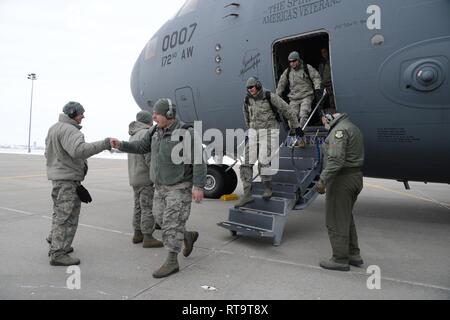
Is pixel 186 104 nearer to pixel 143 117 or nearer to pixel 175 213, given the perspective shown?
pixel 143 117

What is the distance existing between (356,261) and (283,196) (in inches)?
60.0

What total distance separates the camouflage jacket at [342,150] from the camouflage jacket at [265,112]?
1348 mm

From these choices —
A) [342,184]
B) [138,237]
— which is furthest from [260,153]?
[138,237]

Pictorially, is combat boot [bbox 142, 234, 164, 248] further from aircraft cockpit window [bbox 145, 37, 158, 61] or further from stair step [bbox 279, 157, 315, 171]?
aircraft cockpit window [bbox 145, 37, 158, 61]

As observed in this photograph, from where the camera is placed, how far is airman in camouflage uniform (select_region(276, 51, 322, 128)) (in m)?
5.96

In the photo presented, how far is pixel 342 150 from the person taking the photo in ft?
12.8

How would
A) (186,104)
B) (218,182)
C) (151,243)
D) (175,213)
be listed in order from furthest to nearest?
1. (218,182)
2. (186,104)
3. (151,243)
4. (175,213)

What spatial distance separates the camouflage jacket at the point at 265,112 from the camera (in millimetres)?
5387

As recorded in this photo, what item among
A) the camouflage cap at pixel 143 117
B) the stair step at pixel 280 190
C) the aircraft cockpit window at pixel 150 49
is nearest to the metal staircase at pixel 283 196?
the stair step at pixel 280 190

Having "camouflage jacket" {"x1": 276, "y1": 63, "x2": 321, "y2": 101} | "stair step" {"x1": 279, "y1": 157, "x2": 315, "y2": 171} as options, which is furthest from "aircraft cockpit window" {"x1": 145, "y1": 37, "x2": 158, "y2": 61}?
"stair step" {"x1": 279, "y1": 157, "x2": 315, "y2": 171}

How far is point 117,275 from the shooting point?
382 cm
